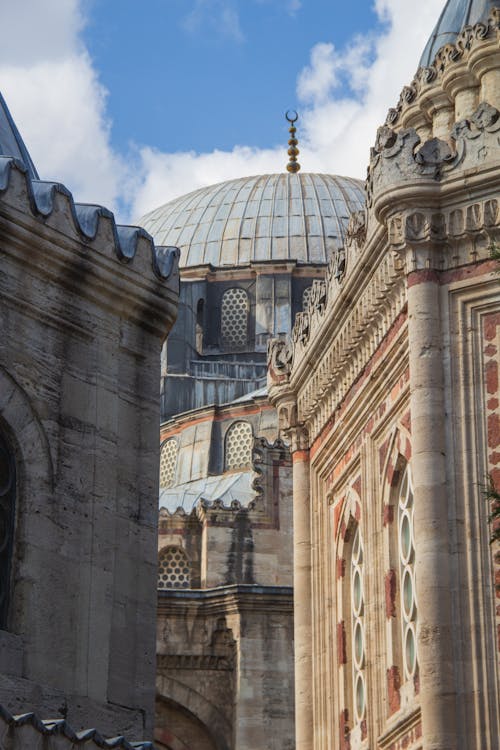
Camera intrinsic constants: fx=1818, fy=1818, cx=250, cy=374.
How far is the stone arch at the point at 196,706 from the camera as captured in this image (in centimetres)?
2892

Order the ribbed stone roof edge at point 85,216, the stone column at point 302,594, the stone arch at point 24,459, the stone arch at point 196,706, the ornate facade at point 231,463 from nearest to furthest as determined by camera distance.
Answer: the stone arch at point 24,459, the ribbed stone roof edge at point 85,216, the stone column at point 302,594, the stone arch at point 196,706, the ornate facade at point 231,463

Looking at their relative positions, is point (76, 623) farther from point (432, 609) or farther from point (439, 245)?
point (439, 245)

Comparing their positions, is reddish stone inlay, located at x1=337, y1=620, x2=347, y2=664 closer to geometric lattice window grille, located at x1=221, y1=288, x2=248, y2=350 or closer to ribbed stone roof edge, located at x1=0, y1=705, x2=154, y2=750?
ribbed stone roof edge, located at x1=0, y1=705, x2=154, y2=750

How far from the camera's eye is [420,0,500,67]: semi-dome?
19.7 meters

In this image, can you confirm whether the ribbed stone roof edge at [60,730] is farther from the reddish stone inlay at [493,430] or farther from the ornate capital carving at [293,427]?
the ornate capital carving at [293,427]

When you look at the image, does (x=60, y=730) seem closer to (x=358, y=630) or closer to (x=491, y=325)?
(x=491, y=325)

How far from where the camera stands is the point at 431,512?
1628cm

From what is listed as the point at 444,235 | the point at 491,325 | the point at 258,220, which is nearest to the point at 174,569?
the point at 444,235

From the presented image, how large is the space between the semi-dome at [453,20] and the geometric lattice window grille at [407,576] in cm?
495

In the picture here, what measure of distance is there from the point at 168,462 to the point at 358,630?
1848 centimetres

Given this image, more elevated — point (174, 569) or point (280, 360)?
point (280, 360)

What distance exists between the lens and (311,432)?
2177 centimetres

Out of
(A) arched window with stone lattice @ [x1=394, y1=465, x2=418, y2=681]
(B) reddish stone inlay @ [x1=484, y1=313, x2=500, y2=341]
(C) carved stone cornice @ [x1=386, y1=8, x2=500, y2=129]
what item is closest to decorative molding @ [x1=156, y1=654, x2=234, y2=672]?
(A) arched window with stone lattice @ [x1=394, y1=465, x2=418, y2=681]

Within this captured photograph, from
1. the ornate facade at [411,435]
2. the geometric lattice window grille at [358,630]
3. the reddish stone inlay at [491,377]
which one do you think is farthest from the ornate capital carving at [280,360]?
the reddish stone inlay at [491,377]
